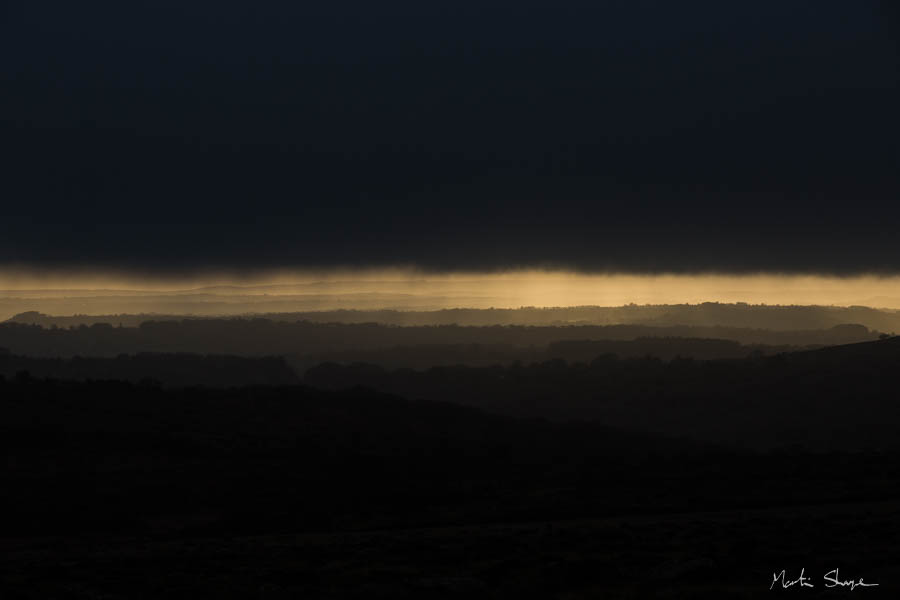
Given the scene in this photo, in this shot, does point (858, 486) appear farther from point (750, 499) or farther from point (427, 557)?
point (427, 557)

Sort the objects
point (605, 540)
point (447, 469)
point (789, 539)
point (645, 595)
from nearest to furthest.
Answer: point (645, 595) → point (789, 539) → point (605, 540) → point (447, 469)

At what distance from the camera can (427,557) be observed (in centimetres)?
3238

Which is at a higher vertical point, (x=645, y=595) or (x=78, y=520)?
(x=645, y=595)

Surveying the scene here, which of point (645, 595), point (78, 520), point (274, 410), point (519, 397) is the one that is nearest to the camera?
point (645, 595)

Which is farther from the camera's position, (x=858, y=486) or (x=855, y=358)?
(x=855, y=358)

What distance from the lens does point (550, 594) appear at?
2522cm

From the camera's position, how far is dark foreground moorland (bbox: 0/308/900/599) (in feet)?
90.1

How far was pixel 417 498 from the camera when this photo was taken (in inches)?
2207

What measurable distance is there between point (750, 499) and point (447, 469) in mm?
24609

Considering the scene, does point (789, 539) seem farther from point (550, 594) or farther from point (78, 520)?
point (78, 520)

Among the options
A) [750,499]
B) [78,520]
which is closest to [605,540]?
[750,499]

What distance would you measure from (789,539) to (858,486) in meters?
19.3

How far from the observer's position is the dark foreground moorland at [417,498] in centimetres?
2747
